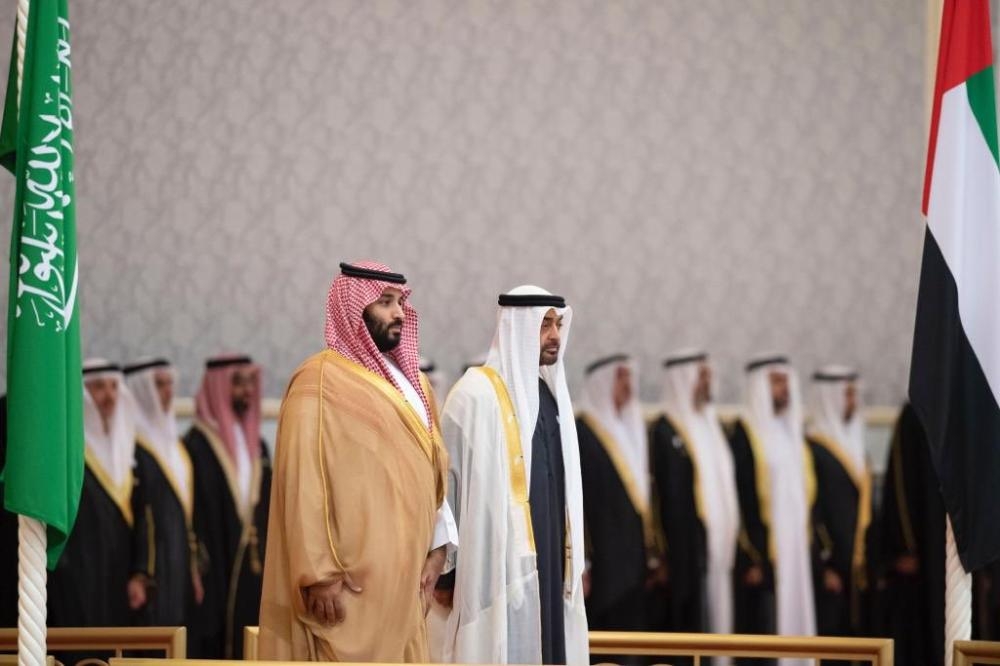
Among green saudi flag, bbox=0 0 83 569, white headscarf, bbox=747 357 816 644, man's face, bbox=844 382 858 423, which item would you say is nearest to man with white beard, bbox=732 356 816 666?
white headscarf, bbox=747 357 816 644

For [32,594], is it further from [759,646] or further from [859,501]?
[859,501]

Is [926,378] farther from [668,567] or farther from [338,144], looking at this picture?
[338,144]

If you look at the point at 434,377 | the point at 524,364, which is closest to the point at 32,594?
the point at 524,364

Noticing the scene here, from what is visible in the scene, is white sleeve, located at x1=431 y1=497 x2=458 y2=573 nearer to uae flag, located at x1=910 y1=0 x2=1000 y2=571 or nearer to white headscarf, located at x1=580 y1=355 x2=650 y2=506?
uae flag, located at x1=910 y1=0 x2=1000 y2=571

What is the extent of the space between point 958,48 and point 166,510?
368 cm

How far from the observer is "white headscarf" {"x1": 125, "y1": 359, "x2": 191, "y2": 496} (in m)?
6.27

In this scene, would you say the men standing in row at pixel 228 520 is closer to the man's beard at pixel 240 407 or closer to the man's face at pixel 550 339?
the man's beard at pixel 240 407

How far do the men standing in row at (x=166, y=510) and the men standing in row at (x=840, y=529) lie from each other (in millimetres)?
2790

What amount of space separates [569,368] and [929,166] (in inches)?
119

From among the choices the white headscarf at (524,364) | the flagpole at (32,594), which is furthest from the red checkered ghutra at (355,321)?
the flagpole at (32,594)

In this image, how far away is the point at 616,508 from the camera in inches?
254

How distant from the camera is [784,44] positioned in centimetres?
751

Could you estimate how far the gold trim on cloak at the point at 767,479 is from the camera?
6680 millimetres

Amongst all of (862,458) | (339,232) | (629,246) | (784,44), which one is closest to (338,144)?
(339,232)
